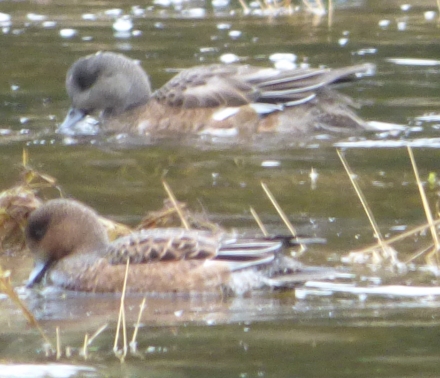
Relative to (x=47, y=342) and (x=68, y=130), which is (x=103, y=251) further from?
(x=68, y=130)

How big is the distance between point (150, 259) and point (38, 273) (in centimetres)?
63

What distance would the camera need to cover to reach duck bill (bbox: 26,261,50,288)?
6.66 metres

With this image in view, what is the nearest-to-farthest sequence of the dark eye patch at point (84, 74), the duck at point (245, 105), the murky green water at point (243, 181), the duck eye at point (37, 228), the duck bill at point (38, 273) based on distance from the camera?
the murky green water at point (243, 181)
the duck bill at point (38, 273)
the duck eye at point (37, 228)
the duck at point (245, 105)
the dark eye patch at point (84, 74)

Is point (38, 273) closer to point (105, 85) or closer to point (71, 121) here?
point (71, 121)

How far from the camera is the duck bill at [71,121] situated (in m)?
11.0

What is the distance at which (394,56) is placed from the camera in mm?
14227

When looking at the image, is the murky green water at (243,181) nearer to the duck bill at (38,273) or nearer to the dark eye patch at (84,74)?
the duck bill at (38,273)

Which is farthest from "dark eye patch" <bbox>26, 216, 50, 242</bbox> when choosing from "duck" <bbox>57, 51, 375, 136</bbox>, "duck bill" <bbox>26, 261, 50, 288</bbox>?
"duck" <bbox>57, 51, 375, 136</bbox>

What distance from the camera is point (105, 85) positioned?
1140 cm

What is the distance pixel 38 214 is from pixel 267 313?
1.56 meters

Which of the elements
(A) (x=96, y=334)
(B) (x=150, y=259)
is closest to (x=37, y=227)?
(B) (x=150, y=259)

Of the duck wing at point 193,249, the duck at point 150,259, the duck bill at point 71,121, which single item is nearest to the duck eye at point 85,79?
the duck bill at point 71,121

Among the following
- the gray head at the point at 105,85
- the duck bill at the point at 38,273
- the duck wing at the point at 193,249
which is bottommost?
the gray head at the point at 105,85

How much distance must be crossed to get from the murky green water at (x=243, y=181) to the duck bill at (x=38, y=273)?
0.29 feet
